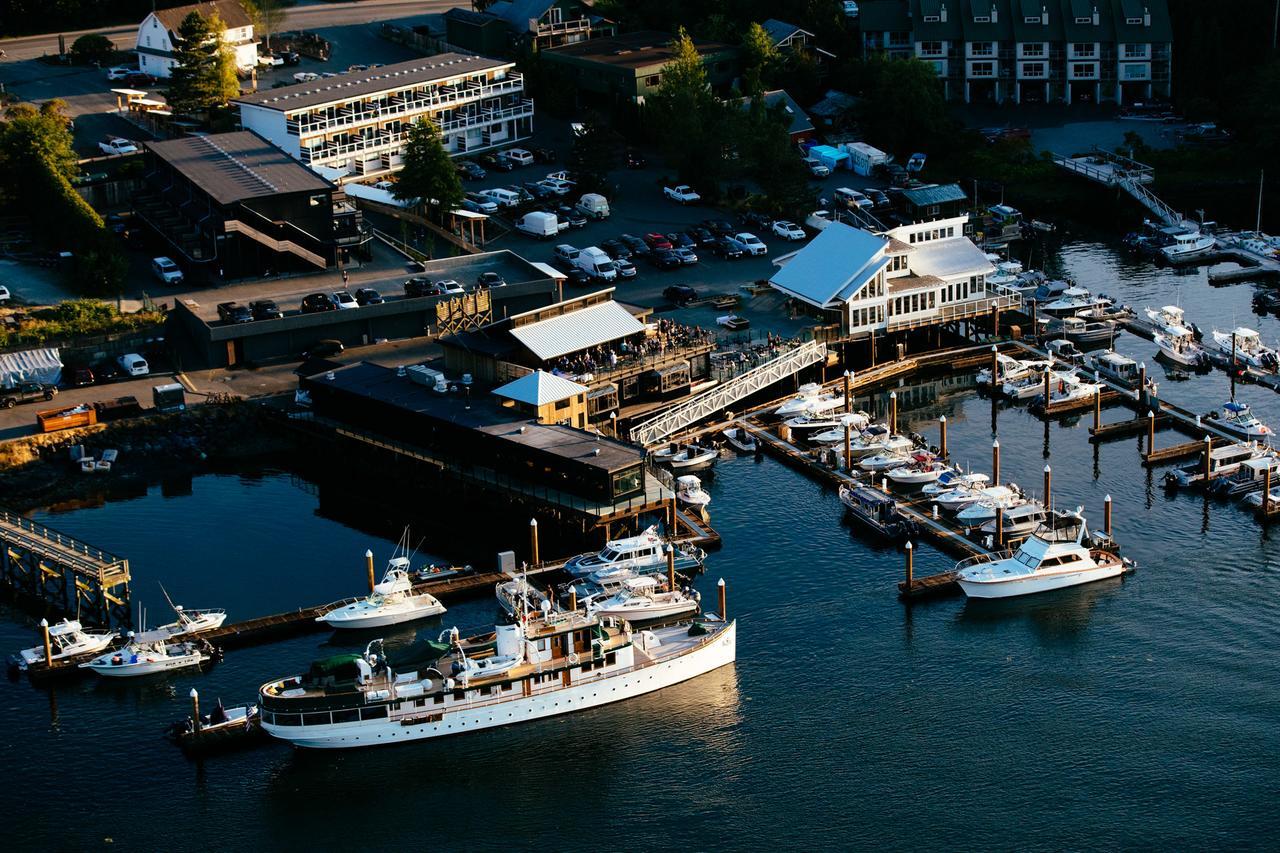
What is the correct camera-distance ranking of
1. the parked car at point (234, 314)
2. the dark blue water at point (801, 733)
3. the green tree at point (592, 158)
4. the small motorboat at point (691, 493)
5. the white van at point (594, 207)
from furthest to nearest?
the green tree at point (592, 158) < the white van at point (594, 207) < the parked car at point (234, 314) < the small motorboat at point (691, 493) < the dark blue water at point (801, 733)

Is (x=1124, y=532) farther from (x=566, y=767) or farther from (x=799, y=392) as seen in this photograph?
(x=566, y=767)

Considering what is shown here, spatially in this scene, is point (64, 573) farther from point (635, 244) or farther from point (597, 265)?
point (635, 244)

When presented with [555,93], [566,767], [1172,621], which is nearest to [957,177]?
[555,93]

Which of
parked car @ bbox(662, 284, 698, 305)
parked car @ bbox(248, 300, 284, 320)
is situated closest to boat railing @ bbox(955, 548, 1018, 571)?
parked car @ bbox(662, 284, 698, 305)

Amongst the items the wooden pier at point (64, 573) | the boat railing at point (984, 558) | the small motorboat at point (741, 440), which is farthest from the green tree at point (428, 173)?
the boat railing at point (984, 558)

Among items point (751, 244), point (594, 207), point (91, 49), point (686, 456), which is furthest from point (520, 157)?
point (686, 456)

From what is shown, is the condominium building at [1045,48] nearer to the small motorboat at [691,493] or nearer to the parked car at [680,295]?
the parked car at [680,295]
